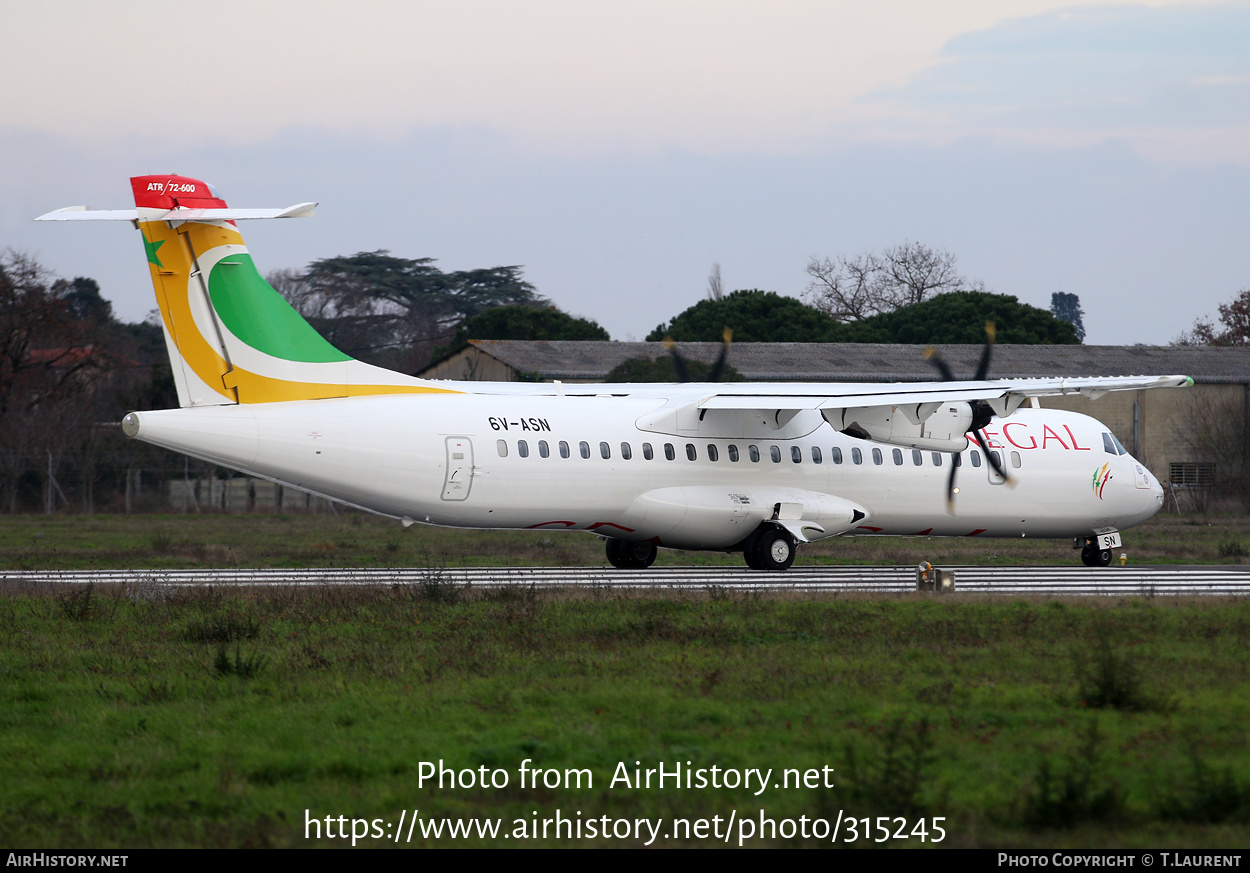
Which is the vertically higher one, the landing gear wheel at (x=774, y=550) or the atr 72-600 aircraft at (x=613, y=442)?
the atr 72-600 aircraft at (x=613, y=442)

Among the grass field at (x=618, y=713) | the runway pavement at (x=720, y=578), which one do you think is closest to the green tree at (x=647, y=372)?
the runway pavement at (x=720, y=578)

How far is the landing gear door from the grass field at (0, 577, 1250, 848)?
13.0 feet

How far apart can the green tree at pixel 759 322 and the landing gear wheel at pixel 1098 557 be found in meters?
40.4

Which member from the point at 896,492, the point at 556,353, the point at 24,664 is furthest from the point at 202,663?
the point at 556,353

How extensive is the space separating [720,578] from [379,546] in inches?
494

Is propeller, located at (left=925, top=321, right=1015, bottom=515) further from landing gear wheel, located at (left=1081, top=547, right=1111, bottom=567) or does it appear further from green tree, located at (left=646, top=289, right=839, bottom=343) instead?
green tree, located at (left=646, top=289, right=839, bottom=343)

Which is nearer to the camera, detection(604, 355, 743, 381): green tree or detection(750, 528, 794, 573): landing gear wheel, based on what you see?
detection(750, 528, 794, 573): landing gear wheel

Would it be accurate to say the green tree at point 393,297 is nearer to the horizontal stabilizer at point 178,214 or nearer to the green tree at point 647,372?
the green tree at point 647,372

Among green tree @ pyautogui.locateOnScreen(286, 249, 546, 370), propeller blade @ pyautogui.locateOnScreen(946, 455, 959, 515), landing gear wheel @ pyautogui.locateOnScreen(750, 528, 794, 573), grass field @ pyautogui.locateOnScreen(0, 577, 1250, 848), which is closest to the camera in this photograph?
grass field @ pyautogui.locateOnScreen(0, 577, 1250, 848)

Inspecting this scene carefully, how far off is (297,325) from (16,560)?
1071 cm

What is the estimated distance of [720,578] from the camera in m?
22.6

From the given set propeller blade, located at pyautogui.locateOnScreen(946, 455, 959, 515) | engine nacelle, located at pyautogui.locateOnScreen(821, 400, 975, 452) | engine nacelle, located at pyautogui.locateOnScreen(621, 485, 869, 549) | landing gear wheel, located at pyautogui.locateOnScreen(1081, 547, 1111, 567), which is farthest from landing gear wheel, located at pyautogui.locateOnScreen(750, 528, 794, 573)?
landing gear wheel, located at pyautogui.locateOnScreen(1081, 547, 1111, 567)

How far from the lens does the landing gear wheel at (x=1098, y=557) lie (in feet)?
91.4

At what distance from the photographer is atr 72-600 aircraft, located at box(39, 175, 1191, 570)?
19.9m
